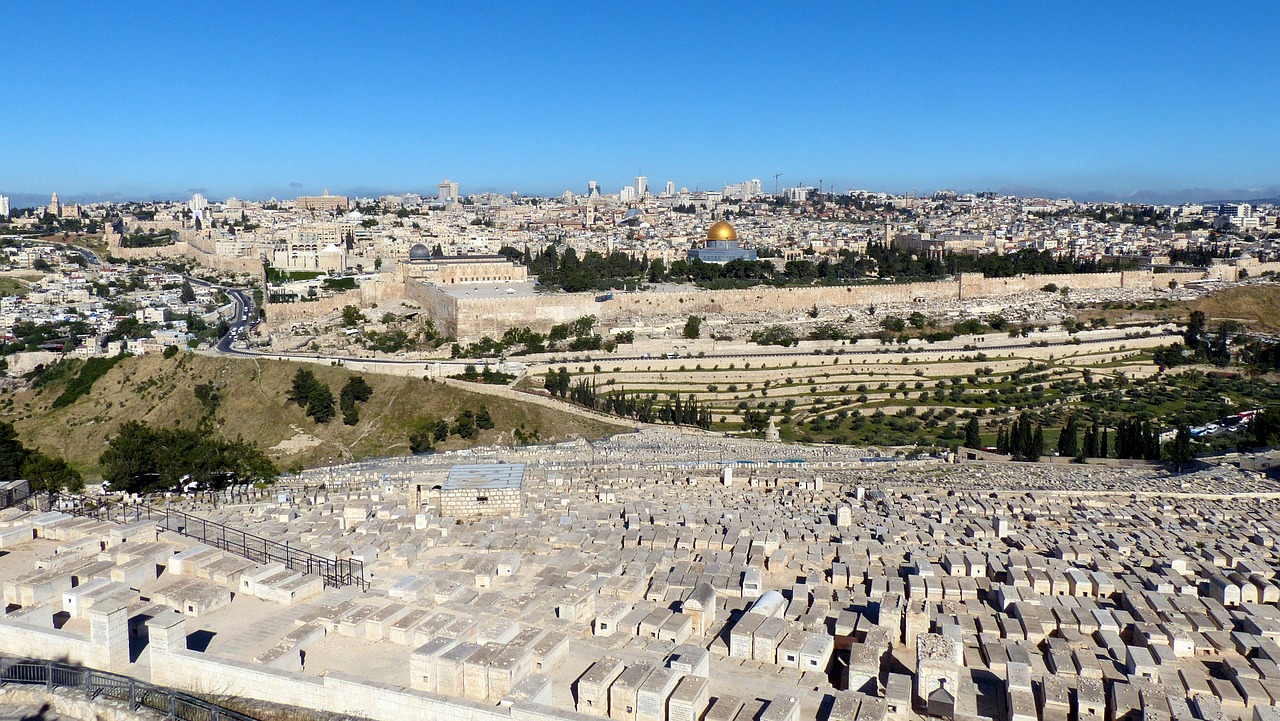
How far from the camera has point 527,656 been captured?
5523 mm

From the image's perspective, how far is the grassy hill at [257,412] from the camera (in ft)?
67.1

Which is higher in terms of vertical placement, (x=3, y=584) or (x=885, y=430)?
(x=3, y=584)

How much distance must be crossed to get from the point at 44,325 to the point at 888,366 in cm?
3058

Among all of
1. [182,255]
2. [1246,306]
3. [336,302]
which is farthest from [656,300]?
[182,255]

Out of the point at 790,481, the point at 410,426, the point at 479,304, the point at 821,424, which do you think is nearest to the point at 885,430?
the point at 821,424

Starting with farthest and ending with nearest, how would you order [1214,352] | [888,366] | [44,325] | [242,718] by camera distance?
[44,325] < [1214,352] < [888,366] < [242,718]

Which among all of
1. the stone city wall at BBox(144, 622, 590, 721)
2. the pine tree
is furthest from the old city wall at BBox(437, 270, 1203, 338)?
the stone city wall at BBox(144, 622, 590, 721)

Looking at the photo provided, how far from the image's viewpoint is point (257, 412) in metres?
22.3

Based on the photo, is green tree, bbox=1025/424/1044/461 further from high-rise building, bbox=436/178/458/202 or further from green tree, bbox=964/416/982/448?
high-rise building, bbox=436/178/458/202

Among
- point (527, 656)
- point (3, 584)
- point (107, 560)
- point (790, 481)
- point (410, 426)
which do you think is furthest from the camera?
point (410, 426)

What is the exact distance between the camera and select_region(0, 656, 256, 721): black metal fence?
194 inches

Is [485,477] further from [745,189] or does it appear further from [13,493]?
[745,189]

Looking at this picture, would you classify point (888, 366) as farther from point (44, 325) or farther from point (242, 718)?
point (44, 325)

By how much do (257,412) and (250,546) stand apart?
1437 centimetres
